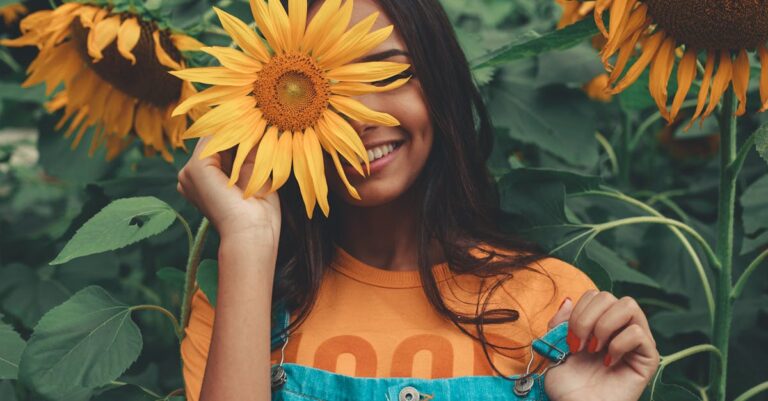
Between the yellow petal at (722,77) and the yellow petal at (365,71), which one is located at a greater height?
the yellow petal at (365,71)

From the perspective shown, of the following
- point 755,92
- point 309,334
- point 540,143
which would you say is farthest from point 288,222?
point 755,92

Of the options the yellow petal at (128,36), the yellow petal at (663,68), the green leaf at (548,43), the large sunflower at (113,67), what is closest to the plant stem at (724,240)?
the yellow petal at (663,68)

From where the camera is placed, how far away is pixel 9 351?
1.34 meters

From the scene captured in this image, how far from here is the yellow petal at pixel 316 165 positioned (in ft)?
3.80

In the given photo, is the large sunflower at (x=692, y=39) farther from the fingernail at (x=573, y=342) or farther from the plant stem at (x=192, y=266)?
the plant stem at (x=192, y=266)

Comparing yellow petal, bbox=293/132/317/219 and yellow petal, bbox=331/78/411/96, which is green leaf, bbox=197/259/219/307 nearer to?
yellow petal, bbox=293/132/317/219

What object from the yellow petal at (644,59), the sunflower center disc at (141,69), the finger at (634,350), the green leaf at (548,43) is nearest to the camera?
the finger at (634,350)

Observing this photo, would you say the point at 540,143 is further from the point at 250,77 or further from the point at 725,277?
the point at 250,77

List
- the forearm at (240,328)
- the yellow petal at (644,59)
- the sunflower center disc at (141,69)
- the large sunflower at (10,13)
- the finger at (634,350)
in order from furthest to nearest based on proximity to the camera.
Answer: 1. the large sunflower at (10,13)
2. the sunflower center disc at (141,69)
3. the yellow petal at (644,59)
4. the forearm at (240,328)
5. the finger at (634,350)

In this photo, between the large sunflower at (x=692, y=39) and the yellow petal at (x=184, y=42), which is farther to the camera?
the yellow petal at (x=184, y=42)

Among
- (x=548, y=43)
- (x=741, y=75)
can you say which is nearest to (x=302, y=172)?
(x=548, y=43)

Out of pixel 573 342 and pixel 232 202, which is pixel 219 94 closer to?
pixel 232 202

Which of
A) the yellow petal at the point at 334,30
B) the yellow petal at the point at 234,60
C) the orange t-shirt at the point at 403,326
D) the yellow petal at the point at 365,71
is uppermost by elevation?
the yellow petal at the point at 334,30

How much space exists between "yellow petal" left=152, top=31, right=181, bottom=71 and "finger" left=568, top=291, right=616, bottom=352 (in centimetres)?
74
